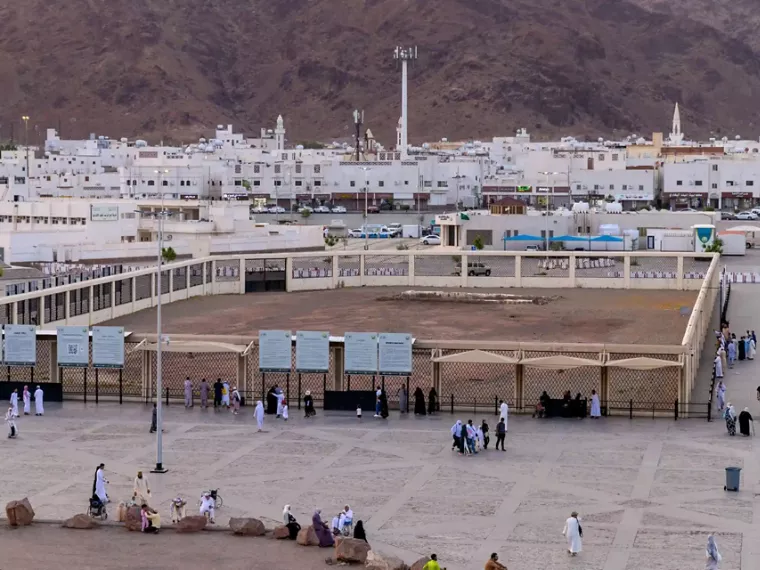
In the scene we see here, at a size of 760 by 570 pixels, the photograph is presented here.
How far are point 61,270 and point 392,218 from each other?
5043cm

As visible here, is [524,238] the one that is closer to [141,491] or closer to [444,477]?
[444,477]

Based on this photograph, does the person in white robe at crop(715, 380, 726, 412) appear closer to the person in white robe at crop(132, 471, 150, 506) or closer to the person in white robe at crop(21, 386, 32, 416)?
the person in white robe at crop(132, 471, 150, 506)

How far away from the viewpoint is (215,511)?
1041 inches

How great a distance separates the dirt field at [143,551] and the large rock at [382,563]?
896 millimetres

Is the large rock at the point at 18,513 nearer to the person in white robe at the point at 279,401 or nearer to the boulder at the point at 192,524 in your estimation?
the boulder at the point at 192,524

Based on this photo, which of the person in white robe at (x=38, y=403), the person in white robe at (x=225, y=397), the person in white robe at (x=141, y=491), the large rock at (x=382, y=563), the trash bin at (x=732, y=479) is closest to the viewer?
the large rock at (x=382, y=563)

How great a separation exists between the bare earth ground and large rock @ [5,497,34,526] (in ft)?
86.8

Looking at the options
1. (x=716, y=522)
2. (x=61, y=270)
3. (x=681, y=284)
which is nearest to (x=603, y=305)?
(x=681, y=284)

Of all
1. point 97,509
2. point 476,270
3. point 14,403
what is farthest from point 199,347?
point 476,270

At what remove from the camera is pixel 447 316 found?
196ft

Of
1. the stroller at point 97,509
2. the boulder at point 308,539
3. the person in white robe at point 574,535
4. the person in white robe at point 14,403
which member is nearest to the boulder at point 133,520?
the stroller at point 97,509

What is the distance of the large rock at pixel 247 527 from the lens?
24984mm

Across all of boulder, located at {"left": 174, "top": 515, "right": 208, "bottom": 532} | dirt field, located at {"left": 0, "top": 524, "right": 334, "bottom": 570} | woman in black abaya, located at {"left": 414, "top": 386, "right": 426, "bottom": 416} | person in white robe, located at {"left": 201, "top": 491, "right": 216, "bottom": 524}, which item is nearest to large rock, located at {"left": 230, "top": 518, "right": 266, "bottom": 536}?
dirt field, located at {"left": 0, "top": 524, "right": 334, "bottom": 570}

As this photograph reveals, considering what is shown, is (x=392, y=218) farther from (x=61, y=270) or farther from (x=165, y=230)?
(x=61, y=270)
